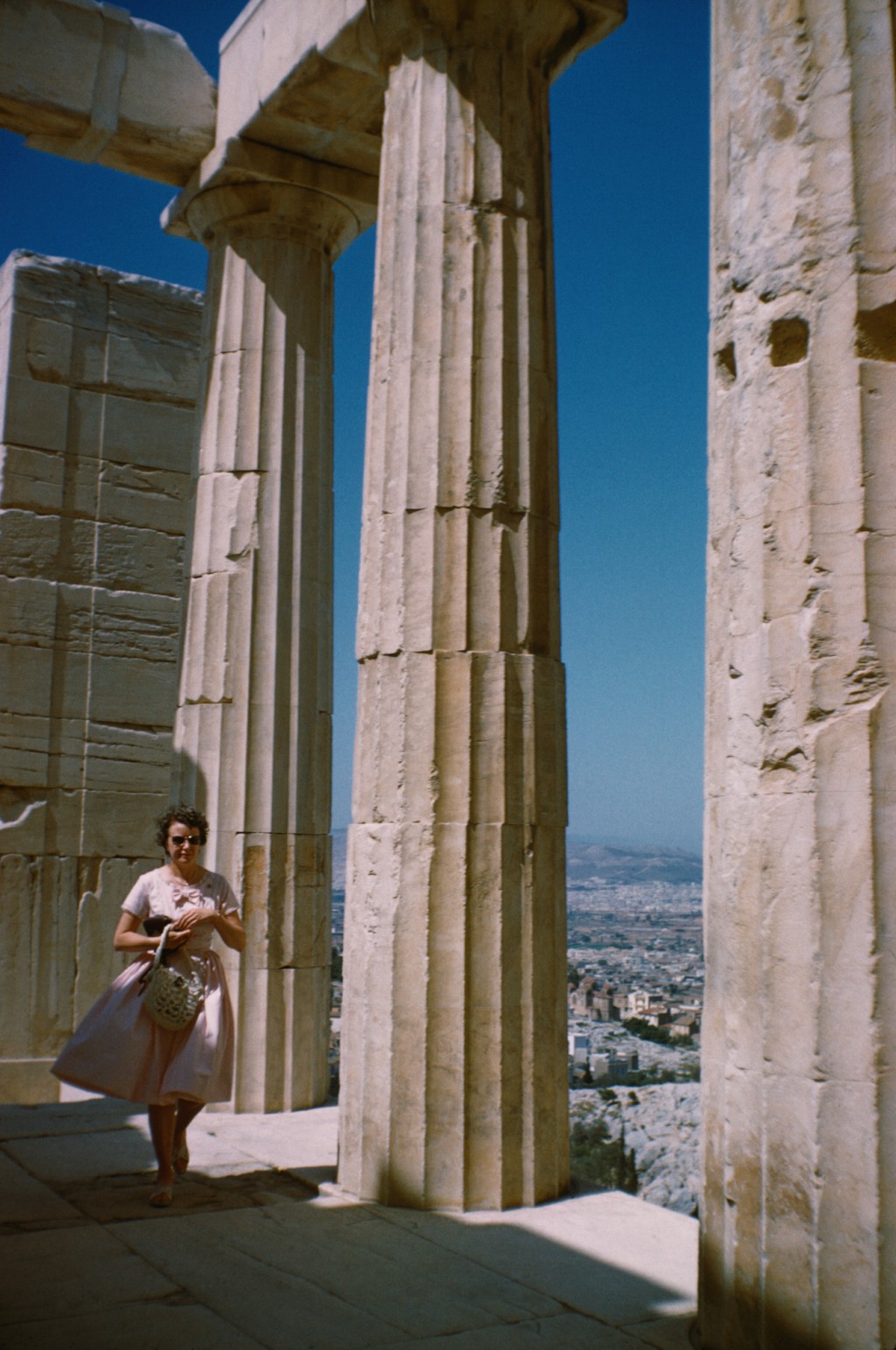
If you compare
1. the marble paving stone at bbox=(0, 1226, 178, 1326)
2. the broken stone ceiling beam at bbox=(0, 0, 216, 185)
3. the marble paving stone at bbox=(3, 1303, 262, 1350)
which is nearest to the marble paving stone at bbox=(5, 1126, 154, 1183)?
the marble paving stone at bbox=(0, 1226, 178, 1326)

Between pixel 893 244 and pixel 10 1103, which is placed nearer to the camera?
pixel 893 244

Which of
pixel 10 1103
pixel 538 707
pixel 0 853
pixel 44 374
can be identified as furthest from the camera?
pixel 44 374

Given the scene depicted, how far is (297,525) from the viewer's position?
1053cm

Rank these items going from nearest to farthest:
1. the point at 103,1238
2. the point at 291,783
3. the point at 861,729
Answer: the point at 861,729 < the point at 103,1238 < the point at 291,783

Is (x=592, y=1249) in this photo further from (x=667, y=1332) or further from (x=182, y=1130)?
(x=182, y=1130)

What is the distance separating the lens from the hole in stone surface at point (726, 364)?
4.89 metres

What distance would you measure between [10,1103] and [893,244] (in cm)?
982

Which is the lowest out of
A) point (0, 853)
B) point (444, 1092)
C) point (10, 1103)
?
point (10, 1103)

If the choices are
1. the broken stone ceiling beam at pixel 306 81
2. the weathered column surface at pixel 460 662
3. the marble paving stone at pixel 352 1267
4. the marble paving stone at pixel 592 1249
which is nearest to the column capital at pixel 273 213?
the broken stone ceiling beam at pixel 306 81

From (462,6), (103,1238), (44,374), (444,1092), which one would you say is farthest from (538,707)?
(44,374)

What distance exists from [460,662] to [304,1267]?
3239 millimetres

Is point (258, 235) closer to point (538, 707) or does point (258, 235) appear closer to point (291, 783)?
point (291, 783)

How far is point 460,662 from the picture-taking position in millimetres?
7340

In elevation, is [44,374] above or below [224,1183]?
above
